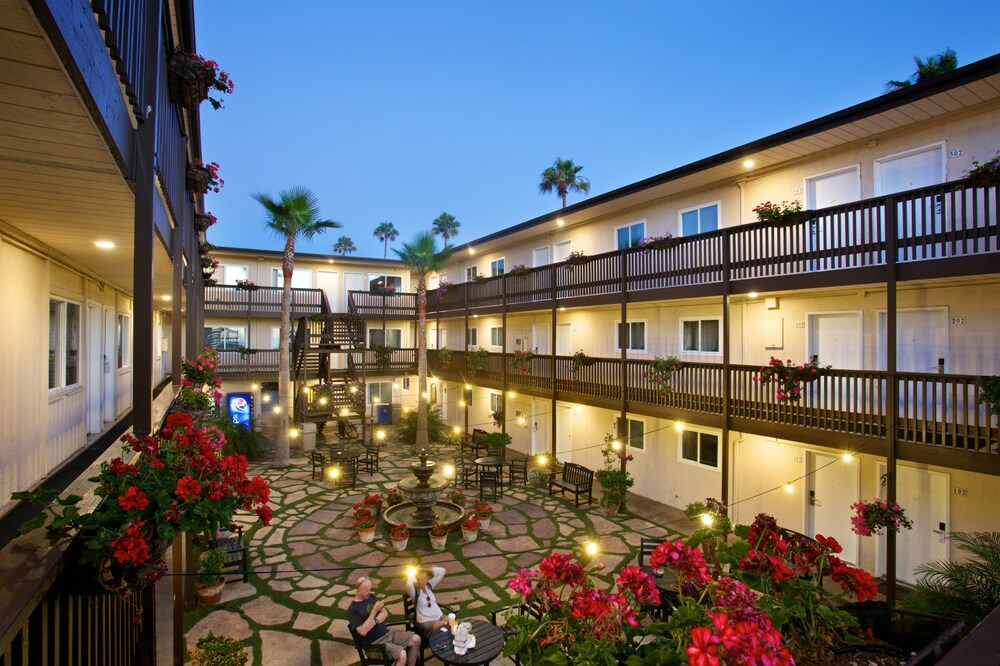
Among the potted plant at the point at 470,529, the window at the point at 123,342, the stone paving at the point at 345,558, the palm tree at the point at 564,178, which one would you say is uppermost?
the palm tree at the point at 564,178

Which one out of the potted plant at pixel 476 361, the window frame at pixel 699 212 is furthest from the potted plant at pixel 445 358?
the window frame at pixel 699 212

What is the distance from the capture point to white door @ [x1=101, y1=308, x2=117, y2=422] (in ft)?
35.6

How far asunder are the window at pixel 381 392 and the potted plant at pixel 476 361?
9486mm

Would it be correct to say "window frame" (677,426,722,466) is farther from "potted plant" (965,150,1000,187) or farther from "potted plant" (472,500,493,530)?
"potted plant" (965,150,1000,187)

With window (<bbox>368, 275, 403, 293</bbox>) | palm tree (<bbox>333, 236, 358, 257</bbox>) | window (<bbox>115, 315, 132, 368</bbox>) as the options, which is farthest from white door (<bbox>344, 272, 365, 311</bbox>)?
palm tree (<bbox>333, 236, 358, 257</bbox>)

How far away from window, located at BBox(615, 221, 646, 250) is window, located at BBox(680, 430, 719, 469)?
22.9ft

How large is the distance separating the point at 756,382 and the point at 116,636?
12.7 meters

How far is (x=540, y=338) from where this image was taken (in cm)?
2302

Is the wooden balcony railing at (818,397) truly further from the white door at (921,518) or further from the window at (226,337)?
the window at (226,337)

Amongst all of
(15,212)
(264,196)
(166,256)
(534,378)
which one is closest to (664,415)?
(534,378)

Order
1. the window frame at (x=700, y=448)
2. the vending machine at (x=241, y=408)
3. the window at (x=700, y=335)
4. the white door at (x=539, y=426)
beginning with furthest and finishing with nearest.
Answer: the vending machine at (x=241, y=408) → the white door at (x=539, y=426) → the window at (x=700, y=335) → the window frame at (x=700, y=448)

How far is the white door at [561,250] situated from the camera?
2123cm

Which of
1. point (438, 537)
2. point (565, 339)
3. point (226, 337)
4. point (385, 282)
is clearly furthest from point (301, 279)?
point (438, 537)

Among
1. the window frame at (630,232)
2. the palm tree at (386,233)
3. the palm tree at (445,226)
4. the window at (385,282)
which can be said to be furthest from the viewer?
the palm tree at (386,233)
